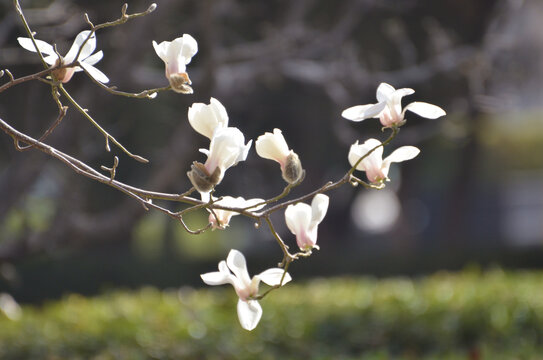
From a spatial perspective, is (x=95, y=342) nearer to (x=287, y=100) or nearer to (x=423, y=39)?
(x=423, y=39)

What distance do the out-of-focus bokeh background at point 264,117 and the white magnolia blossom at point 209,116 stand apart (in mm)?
1979

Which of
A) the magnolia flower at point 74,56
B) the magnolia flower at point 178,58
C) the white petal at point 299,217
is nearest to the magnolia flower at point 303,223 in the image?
the white petal at point 299,217

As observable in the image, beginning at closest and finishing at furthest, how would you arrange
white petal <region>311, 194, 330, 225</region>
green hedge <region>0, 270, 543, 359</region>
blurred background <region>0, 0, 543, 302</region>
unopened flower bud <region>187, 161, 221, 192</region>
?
unopened flower bud <region>187, 161, 221, 192</region> → white petal <region>311, 194, 330, 225</region> → green hedge <region>0, 270, 543, 359</region> → blurred background <region>0, 0, 543, 302</region>

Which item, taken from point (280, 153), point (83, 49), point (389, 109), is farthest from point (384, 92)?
point (83, 49)

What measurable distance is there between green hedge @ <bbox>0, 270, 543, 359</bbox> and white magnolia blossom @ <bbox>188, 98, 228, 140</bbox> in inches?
81.8

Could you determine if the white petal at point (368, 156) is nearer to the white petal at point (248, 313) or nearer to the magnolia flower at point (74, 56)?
the white petal at point (248, 313)

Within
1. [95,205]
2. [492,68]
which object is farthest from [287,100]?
[492,68]

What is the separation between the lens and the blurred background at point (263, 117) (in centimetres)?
351

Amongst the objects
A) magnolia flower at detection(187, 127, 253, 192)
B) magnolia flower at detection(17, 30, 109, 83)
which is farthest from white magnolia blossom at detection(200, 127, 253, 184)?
magnolia flower at detection(17, 30, 109, 83)

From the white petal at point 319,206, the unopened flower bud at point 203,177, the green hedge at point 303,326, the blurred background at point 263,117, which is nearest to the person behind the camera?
the unopened flower bud at point 203,177

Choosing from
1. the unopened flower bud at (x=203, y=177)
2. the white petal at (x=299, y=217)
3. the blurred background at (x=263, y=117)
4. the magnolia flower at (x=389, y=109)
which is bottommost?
the unopened flower bud at (x=203, y=177)

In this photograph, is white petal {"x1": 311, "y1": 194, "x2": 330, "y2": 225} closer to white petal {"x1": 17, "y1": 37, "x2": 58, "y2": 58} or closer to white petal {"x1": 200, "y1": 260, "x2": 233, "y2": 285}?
white petal {"x1": 200, "y1": 260, "x2": 233, "y2": 285}

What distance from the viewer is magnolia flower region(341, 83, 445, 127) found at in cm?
104

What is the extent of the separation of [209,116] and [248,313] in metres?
0.30
